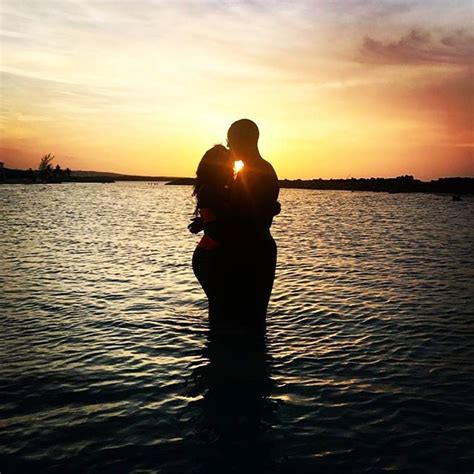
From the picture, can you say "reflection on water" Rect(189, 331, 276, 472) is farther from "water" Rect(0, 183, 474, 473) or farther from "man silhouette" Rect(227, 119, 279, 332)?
"man silhouette" Rect(227, 119, 279, 332)

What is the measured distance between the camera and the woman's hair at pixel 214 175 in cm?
715

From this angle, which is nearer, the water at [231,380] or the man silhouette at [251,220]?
the water at [231,380]

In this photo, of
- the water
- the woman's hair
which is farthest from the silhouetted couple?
the water

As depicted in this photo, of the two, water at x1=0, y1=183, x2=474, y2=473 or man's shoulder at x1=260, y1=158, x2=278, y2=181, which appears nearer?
water at x1=0, y1=183, x2=474, y2=473

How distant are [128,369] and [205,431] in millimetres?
2345

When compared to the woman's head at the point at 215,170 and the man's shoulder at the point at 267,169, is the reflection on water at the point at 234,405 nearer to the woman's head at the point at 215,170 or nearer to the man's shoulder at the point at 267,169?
the woman's head at the point at 215,170

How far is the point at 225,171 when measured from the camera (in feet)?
23.6

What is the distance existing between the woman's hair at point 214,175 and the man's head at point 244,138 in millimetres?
260

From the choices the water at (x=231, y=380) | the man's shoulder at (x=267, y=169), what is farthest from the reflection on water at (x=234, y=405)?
the man's shoulder at (x=267, y=169)

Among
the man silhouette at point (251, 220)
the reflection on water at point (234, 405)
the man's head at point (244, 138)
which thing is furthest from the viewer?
the man's head at point (244, 138)

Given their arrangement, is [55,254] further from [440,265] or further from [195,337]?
[440,265]

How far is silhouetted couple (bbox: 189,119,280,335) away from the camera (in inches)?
281

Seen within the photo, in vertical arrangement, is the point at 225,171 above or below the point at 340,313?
above

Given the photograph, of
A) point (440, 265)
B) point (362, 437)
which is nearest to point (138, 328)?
point (362, 437)
